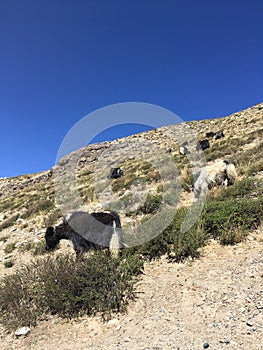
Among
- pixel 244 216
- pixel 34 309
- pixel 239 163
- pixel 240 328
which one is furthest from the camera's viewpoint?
pixel 239 163

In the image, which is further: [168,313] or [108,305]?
[108,305]

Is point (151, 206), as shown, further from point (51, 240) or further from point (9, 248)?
point (9, 248)

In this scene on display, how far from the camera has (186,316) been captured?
15.1ft

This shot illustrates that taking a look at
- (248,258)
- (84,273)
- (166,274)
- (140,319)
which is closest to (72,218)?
(84,273)

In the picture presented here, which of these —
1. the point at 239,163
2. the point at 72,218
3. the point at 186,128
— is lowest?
the point at 72,218

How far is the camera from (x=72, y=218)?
9109 mm

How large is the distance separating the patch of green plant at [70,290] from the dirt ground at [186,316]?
244mm

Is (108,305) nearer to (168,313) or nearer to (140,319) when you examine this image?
(140,319)

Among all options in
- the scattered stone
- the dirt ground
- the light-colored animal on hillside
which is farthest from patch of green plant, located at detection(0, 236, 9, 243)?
the light-colored animal on hillside

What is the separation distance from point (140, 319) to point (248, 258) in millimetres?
2667

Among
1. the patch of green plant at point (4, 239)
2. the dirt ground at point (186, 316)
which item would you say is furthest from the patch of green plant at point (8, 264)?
the dirt ground at point (186, 316)

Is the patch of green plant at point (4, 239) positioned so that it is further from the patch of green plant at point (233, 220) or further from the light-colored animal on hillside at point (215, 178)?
the patch of green plant at point (233, 220)

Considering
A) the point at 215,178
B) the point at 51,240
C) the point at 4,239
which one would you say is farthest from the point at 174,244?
the point at 4,239

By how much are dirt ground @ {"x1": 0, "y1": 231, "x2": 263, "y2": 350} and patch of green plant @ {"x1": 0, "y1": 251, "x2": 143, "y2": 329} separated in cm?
24
